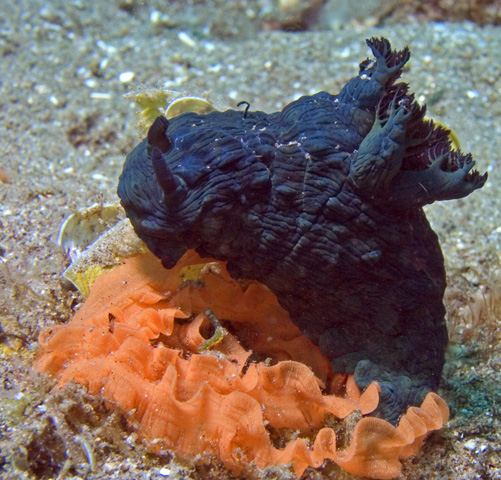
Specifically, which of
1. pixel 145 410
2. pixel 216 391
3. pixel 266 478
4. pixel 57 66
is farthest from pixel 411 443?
pixel 57 66

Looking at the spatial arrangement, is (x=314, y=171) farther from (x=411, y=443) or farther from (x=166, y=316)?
(x=411, y=443)

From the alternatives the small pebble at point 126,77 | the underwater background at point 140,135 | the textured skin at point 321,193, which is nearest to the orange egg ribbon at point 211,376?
the underwater background at point 140,135

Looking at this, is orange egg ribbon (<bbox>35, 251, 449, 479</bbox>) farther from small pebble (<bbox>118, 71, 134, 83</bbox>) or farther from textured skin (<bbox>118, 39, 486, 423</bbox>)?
small pebble (<bbox>118, 71, 134, 83</bbox>)

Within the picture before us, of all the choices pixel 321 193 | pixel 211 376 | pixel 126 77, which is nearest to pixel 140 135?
pixel 321 193

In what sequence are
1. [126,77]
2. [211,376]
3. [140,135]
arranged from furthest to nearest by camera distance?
[126,77], [140,135], [211,376]

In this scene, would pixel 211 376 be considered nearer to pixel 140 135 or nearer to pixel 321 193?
pixel 321 193

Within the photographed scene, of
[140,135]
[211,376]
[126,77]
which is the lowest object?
[211,376]

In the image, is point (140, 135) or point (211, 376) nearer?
point (211, 376)
